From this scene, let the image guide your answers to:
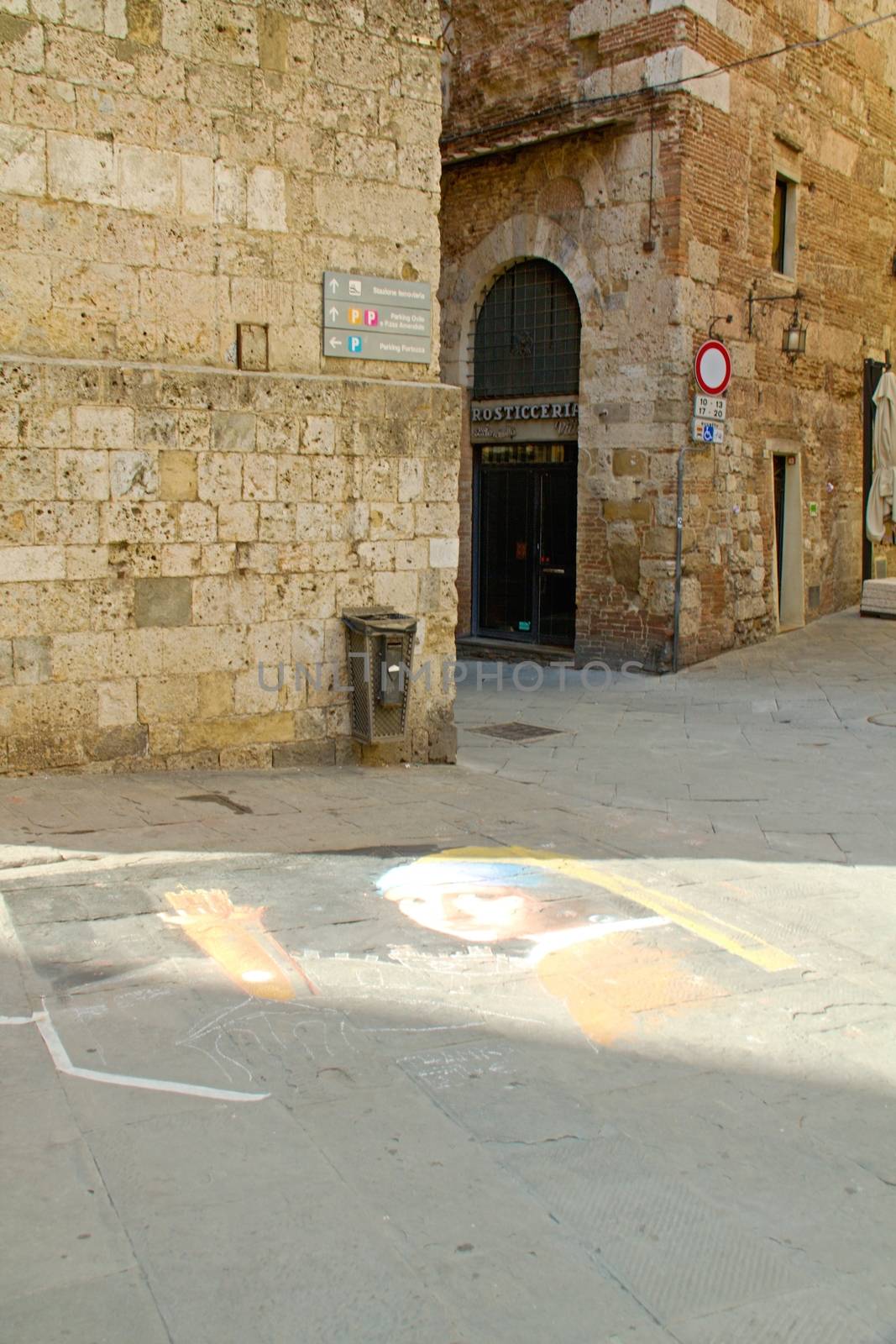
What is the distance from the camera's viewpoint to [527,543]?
47.8ft

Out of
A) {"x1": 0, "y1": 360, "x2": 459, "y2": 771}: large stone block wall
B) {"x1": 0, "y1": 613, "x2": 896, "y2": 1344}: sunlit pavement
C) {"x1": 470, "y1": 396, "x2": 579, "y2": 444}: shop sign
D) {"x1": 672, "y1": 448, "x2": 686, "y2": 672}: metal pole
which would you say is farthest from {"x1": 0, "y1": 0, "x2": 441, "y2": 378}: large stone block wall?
{"x1": 470, "y1": 396, "x2": 579, "y2": 444}: shop sign

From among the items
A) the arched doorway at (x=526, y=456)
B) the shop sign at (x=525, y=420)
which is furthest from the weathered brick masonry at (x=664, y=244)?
the shop sign at (x=525, y=420)

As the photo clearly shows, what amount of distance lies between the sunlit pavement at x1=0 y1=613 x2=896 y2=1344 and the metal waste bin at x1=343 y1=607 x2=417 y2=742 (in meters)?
0.89

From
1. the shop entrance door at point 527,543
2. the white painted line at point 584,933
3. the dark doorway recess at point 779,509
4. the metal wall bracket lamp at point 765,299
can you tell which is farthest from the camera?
the dark doorway recess at point 779,509

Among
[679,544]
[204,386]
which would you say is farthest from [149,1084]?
[679,544]

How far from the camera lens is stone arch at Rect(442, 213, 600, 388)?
13359 millimetres

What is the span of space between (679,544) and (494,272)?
4044mm

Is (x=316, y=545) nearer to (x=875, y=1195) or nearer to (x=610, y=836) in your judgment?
(x=610, y=836)

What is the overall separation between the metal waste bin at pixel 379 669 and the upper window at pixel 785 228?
903 cm

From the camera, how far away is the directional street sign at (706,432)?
1276cm

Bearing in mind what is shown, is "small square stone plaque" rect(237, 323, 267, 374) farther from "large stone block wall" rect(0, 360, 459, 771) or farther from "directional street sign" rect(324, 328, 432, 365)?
"directional street sign" rect(324, 328, 432, 365)

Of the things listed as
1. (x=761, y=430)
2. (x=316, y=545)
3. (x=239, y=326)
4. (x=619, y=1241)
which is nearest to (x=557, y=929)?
(x=619, y=1241)

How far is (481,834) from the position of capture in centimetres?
627

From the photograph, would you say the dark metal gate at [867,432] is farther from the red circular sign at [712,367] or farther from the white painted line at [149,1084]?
the white painted line at [149,1084]
